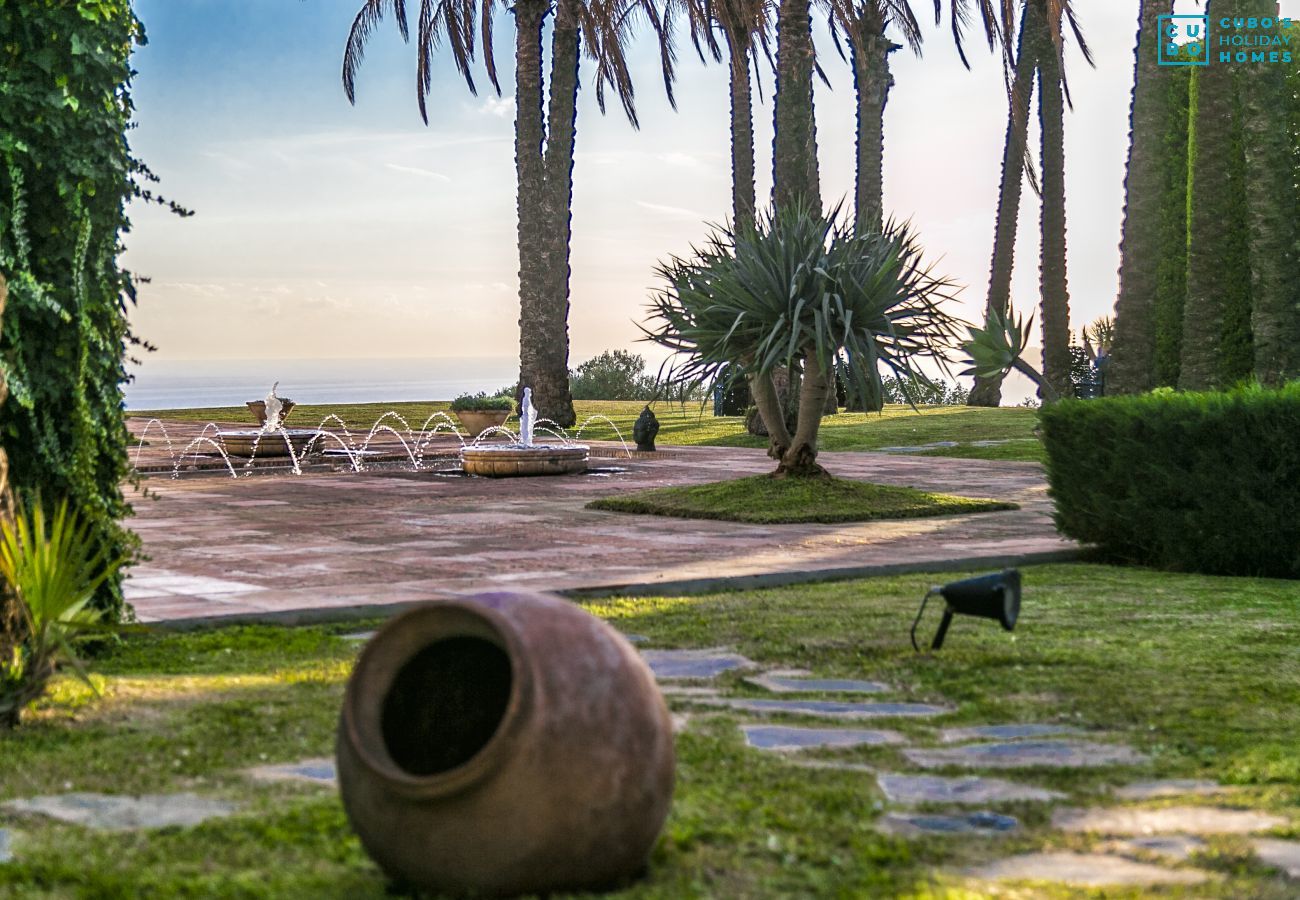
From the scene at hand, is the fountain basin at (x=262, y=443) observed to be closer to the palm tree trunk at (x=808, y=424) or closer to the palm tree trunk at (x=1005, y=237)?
the palm tree trunk at (x=808, y=424)

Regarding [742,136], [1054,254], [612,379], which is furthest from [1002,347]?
[612,379]

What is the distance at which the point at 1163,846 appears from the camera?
3629 millimetres

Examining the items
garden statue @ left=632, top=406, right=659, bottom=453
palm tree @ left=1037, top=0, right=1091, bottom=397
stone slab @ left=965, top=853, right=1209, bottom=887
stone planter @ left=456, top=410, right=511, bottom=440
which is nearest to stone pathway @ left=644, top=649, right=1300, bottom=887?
stone slab @ left=965, top=853, right=1209, bottom=887

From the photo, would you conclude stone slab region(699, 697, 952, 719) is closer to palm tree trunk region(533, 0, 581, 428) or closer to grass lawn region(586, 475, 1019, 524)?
grass lawn region(586, 475, 1019, 524)

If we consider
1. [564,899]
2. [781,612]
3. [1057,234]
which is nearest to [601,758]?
[564,899]

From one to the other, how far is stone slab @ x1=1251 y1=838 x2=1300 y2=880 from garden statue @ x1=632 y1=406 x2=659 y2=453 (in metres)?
16.9

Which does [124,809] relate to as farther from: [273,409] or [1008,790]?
[273,409]

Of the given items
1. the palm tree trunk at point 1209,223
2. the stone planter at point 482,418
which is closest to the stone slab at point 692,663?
the palm tree trunk at point 1209,223

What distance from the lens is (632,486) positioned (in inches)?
585

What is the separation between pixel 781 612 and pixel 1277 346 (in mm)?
8667

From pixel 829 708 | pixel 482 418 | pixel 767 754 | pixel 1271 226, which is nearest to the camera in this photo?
pixel 767 754

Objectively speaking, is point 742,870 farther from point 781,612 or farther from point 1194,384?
point 1194,384

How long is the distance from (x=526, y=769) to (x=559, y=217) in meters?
23.5

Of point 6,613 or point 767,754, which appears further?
point 6,613
